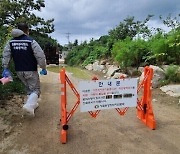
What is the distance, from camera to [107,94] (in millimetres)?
5633

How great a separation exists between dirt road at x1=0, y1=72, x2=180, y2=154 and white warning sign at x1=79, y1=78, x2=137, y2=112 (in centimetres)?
56

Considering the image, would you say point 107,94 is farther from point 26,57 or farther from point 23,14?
point 23,14

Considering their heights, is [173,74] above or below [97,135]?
above

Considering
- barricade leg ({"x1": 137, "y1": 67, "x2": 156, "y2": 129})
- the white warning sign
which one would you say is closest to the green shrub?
barricade leg ({"x1": 137, "y1": 67, "x2": 156, "y2": 129})

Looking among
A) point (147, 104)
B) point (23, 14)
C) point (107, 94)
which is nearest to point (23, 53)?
point (107, 94)

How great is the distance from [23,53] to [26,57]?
0.10m

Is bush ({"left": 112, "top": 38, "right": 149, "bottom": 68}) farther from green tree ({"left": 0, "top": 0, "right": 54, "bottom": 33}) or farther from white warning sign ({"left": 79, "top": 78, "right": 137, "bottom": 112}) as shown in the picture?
green tree ({"left": 0, "top": 0, "right": 54, "bottom": 33})

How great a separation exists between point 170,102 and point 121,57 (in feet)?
19.3

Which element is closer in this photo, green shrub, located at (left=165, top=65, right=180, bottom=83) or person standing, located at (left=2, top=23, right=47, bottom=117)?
person standing, located at (left=2, top=23, right=47, bottom=117)

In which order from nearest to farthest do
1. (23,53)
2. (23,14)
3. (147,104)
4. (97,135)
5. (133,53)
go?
(97,135) → (23,53) → (147,104) → (133,53) → (23,14)

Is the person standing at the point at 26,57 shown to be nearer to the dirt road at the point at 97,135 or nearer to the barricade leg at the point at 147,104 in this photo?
the dirt road at the point at 97,135

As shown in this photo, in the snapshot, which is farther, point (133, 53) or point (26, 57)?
point (133, 53)

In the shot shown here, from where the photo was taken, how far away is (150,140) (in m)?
5.26

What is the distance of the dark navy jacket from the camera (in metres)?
5.86
